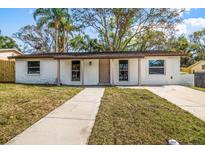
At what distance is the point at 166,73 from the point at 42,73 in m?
9.42

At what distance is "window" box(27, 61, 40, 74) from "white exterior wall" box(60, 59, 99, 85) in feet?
6.59

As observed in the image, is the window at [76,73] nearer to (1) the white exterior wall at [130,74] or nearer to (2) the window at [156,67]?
(1) the white exterior wall at [130,74]

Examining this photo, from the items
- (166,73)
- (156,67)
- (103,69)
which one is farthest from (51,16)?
(166,73)

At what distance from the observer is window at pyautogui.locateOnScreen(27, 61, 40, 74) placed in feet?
61.6

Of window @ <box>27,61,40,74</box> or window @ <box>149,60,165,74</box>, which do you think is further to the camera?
window @ <box>27,61,40,74</box>

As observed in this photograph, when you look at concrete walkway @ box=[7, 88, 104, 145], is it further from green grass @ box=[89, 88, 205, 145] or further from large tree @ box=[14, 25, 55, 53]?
large tree @ box=[14, 25, 55, 53]

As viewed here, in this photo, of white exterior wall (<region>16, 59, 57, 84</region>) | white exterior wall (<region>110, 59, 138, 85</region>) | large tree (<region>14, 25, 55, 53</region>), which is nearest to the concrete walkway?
white exterior wall (<region>110, 59, 138, 85</region>)

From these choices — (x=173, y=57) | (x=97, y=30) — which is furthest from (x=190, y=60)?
(x=173, y=57)

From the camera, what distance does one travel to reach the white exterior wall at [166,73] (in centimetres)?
1723

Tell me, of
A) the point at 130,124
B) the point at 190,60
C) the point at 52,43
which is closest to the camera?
the point at 130,124

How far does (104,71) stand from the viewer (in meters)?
18.1

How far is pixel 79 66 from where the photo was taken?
59.9ft
